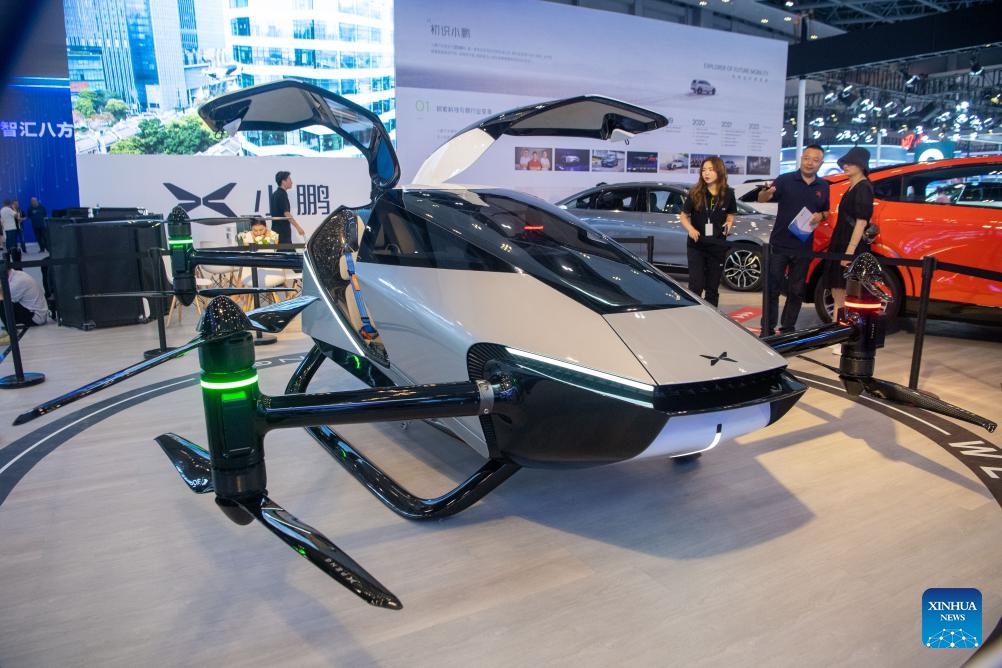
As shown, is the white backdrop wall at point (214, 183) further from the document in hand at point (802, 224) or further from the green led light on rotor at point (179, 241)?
the document in hand at point (802, 224)

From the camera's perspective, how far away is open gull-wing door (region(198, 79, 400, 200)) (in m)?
3.54

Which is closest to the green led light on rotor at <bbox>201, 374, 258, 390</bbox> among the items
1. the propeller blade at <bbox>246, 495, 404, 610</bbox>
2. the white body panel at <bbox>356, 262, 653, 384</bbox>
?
the propeller blade at <bbox>246, 495, 404, 610</bbox>

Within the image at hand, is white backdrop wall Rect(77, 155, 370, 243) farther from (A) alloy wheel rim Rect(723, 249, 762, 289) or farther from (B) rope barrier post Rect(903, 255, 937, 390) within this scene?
(B) rope barrier post Rect(903, 255, 937, 390)

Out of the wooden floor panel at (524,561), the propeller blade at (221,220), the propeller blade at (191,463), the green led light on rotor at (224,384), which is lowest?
the wooden floor panel at (524,561)

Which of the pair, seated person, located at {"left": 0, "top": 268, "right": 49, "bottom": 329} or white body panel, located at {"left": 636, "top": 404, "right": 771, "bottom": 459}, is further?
seated person, located at {"left": 0, "top": 268, "right": 49, "bottom": 329}

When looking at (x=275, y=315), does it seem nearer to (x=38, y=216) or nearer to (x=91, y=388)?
(x=91, y=388)

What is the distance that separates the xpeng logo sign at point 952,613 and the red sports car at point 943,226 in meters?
4.61

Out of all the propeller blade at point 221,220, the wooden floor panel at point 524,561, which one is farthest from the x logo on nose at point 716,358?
the propeller blade at point 221,220

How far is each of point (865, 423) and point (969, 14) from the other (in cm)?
1211

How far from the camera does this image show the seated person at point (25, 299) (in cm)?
617

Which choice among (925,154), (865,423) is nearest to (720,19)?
(925,154)

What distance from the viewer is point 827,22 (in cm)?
1909

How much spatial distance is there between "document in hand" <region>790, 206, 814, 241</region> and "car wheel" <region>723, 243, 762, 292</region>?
9.18 ft

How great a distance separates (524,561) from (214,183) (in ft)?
28.2
